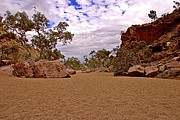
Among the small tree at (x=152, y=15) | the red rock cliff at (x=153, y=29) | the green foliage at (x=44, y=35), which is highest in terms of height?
the small tree at (x=152, y=15)

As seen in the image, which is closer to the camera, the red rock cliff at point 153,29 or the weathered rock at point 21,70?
the weathered rock at point 21,70

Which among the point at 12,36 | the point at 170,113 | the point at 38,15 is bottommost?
the point at 170,113

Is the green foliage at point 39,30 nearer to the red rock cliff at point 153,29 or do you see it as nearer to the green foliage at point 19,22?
the green foliage at point 19,22

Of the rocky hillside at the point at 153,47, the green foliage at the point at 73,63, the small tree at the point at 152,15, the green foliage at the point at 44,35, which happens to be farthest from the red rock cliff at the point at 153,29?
the green foliage at the point at 44,35

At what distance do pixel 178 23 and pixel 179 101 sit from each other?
3872cm

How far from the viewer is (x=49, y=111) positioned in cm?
394

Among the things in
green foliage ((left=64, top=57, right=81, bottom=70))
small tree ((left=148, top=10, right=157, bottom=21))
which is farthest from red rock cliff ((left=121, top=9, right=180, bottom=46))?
green foliage ((left=64, top=57, right=81, bottom=70))

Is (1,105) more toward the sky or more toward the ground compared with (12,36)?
more toward the ground

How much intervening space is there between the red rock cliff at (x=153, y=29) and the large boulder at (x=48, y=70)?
33574 mm

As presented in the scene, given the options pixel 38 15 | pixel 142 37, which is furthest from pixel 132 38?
pixel 38 15

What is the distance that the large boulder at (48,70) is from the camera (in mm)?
12969

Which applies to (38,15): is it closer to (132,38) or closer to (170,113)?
(170,113)

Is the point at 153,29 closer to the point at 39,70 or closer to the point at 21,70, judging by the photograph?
the point at 39,70

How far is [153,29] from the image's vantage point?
43.5 m
